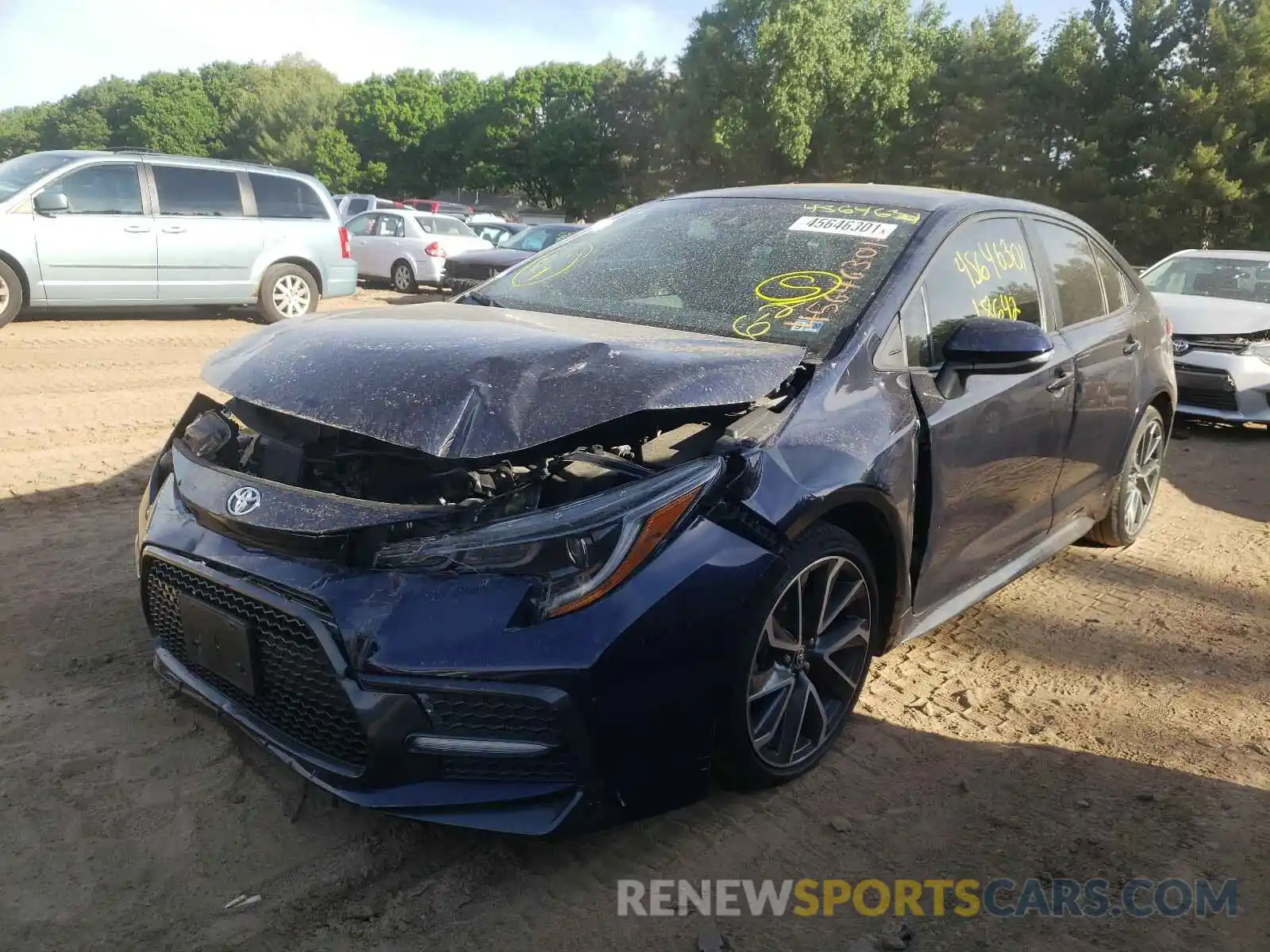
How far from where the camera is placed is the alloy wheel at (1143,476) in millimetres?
5070

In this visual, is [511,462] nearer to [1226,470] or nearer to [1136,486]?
[1136,486]

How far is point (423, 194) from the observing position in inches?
2606

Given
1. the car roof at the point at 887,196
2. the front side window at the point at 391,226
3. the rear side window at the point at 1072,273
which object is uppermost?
the front side window at the point at 391,226

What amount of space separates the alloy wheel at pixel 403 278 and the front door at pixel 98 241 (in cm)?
794

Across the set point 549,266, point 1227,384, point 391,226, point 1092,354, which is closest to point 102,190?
point 549,266

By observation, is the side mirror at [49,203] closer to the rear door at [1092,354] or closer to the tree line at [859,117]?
the rear door at [1092,354]

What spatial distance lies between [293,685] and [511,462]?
0.75m

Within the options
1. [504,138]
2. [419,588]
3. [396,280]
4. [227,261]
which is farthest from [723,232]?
[504,138]

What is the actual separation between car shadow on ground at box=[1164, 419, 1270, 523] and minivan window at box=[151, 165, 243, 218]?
9.47 m

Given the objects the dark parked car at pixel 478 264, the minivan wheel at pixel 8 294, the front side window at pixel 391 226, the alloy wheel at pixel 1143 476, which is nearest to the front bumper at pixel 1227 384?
the alloy wheel at pixel 1143 476

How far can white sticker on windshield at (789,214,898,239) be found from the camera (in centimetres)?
352

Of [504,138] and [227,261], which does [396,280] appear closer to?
[227,261]

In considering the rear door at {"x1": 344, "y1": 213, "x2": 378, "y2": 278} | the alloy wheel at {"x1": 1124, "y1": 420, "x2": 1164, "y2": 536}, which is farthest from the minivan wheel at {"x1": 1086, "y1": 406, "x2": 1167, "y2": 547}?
the rear door at {"x1": 344, "y1": 213, "x2": 378, "y2": 278}

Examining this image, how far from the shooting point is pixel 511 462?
2557 millimetres
